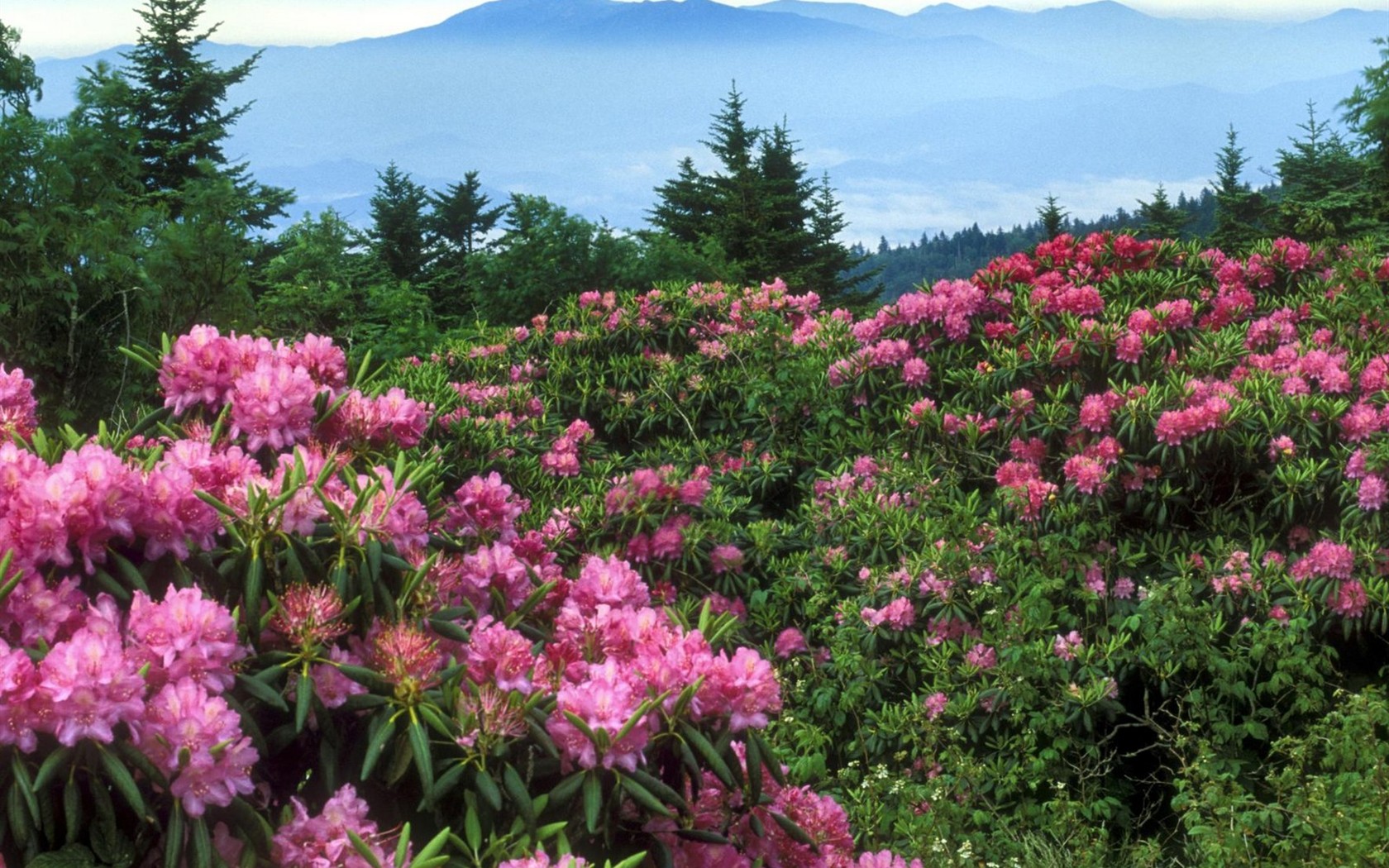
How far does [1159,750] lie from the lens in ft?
15.7

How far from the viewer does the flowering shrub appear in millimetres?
1886

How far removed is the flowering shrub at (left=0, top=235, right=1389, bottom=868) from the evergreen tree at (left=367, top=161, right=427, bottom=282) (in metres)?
17.2

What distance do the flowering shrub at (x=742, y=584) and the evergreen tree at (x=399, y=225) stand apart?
1724 cm

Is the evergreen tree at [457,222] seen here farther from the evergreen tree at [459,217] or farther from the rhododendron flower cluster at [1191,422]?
the rhododendron flower cluster at [1191,422]

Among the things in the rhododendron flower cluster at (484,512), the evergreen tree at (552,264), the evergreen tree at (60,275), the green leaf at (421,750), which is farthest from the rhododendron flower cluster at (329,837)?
the evergreen tree at (60,275)

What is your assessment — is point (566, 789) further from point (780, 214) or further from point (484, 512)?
point (780, 214)

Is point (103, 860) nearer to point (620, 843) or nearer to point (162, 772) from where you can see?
point (162, 772)

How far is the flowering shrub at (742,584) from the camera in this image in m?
1.89

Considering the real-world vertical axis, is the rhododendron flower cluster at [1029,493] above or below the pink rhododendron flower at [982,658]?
above

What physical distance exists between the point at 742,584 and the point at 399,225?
20.0 m

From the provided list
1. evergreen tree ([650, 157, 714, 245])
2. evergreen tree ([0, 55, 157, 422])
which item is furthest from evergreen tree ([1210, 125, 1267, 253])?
evergreen tree ([0, 55, 157, 422])

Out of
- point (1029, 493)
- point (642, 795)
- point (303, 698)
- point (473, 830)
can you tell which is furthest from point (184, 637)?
point (1029, 493)

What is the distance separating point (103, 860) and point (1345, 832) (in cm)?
300

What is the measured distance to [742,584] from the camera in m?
5.23
